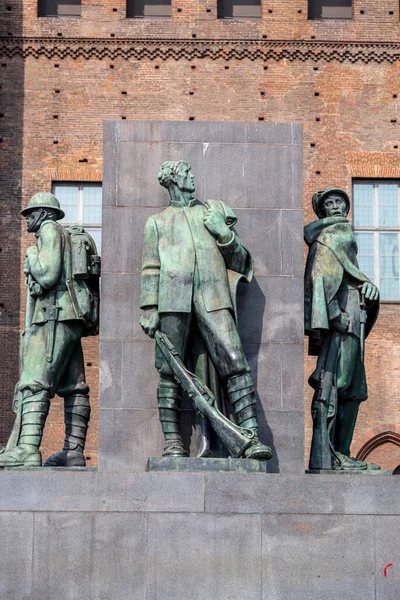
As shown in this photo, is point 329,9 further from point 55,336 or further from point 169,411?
point 169,411

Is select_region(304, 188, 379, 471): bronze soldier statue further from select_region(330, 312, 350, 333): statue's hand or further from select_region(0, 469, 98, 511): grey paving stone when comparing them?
select_region(0, 469, 98, 511): grey paving stone

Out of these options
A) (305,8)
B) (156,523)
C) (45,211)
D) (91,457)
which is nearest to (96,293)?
(45,211)

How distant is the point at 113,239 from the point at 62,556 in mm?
3047

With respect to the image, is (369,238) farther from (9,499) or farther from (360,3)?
(9,499)

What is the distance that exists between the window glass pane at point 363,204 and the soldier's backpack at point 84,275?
52.7 ft

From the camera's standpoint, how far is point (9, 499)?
34.6 ft

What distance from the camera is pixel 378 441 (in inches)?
1038

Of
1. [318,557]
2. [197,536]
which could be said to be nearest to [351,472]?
[318,557]

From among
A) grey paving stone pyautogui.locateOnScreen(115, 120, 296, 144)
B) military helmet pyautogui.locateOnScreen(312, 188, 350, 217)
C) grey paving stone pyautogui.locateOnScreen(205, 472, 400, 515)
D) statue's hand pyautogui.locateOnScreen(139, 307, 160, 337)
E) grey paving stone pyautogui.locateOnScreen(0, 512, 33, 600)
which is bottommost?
grey paving stone pyautogui.locateOnScreen(0, 512, 33, 600)

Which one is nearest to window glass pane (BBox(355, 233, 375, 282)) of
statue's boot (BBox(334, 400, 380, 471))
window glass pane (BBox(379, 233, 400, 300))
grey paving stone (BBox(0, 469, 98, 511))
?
window glass pane (BBox(379, 233, 400, 300))

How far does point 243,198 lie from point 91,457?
45.8ft

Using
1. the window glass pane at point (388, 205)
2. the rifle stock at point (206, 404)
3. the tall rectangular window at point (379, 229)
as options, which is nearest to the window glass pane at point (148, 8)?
the tall rectangular window at point (379, 229)

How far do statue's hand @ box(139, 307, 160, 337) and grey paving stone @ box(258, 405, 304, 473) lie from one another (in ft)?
3.98

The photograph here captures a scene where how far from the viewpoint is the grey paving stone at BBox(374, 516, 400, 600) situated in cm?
1038
